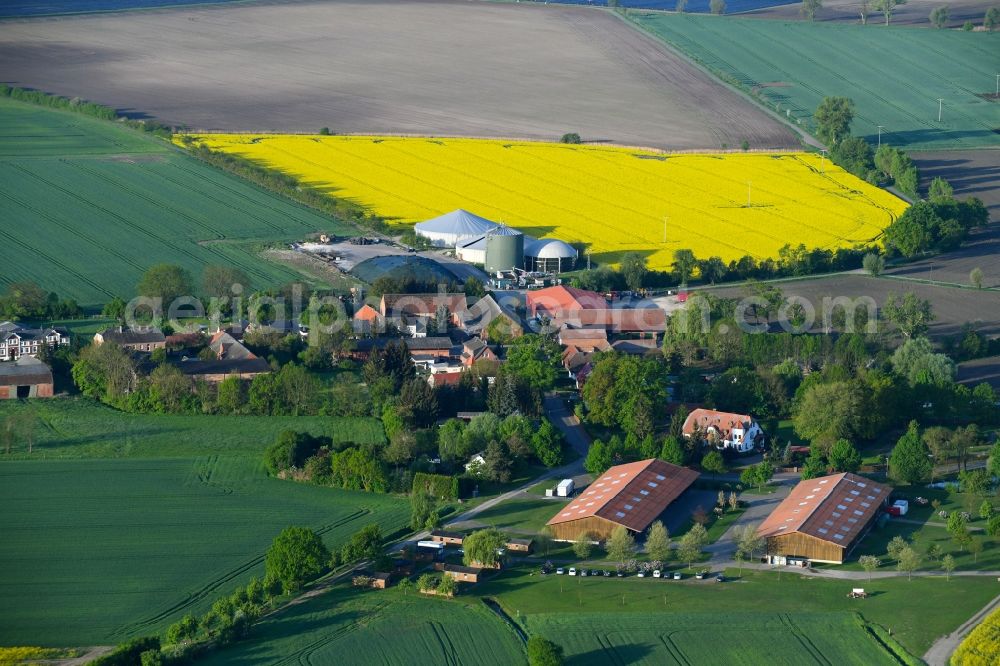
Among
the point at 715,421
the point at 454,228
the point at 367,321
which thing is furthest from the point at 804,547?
the point at 454,228

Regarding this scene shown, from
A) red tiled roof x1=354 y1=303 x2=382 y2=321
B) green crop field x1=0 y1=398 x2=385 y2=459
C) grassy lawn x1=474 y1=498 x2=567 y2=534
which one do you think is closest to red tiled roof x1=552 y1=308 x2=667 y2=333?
red tiled roof x1=354 y1=303 x2=382 y2=321

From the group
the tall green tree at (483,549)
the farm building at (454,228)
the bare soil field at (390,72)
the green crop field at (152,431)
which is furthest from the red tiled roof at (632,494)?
the bare soil field at (390,72)

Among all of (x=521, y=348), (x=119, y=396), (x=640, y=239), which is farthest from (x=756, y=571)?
(x=640, y=239)

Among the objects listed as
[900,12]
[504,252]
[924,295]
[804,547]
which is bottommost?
[804,547]

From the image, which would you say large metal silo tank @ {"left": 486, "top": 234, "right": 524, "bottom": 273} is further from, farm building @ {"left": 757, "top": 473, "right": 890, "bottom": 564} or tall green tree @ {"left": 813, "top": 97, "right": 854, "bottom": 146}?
tall green tree @ {"left": 813, "top": 97, "right": 854, "bottom": 146}

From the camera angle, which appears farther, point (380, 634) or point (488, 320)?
point (488, 320)

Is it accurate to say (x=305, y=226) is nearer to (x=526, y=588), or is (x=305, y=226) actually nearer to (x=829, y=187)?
(x=829, y=187)

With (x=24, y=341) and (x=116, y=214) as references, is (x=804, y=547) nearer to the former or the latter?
(x=24, y=341)
